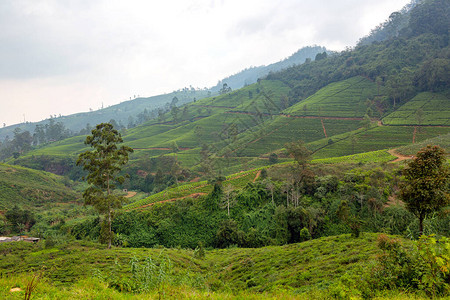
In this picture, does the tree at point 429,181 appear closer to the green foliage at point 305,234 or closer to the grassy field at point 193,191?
the green foliage at point 305,234

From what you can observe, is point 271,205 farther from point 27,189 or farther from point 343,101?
point 343,101

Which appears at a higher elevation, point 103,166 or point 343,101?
point 343,101

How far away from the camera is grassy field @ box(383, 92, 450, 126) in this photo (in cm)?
5688

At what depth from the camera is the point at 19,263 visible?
15.5 m

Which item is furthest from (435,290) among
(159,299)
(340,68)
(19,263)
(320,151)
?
(340,68)

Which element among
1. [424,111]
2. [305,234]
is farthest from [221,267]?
[424,111]

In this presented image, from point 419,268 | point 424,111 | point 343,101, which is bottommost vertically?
point 424,111

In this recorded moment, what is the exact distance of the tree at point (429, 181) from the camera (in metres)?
11.3

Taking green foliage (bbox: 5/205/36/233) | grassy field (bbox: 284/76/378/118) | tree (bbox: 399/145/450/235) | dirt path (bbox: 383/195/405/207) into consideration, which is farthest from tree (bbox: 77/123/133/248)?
grassy field (bbox: 284/76/378/118)

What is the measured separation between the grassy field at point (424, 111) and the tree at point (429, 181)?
57971 millimetres

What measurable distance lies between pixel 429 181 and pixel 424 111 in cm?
6674

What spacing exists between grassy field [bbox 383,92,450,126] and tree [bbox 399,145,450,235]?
5797 centimetres

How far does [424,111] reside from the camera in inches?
2437

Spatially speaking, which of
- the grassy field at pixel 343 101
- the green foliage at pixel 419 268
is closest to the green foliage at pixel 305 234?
the green foliage at pixel 419 268
